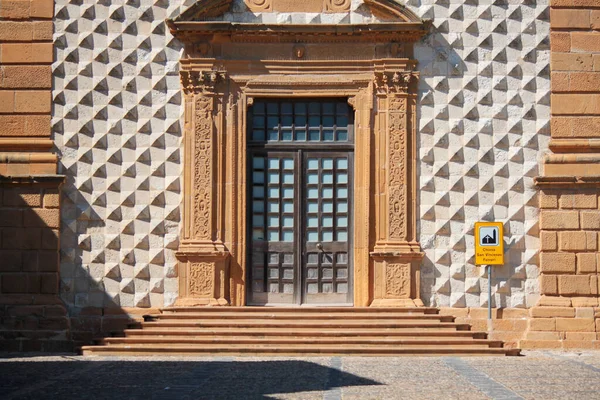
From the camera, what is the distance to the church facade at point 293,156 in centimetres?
1720

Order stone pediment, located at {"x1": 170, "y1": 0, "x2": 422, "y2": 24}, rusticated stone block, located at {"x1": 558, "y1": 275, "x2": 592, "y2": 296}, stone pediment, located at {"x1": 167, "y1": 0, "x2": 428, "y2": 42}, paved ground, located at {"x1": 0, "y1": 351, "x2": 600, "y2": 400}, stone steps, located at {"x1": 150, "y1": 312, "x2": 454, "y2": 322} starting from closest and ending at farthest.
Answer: paved ground, located at {"x1": 0, "y1": 351, "x2": 600, "y2": 400}
stone steps, located at {"x1": 150, "y1": 312, "x2": 454, "y2": 322}
rusticated stone block, located at {"x1": 558, "y1": 275, "x2": 592, "y2": 296}
stone pediment, located at {"x1": 167, "y1": 0, "x2": 428, "y2": 42}
stone pediment, located at {"x1": 170, "y1": 0, "x2": 422, "y2": 24}

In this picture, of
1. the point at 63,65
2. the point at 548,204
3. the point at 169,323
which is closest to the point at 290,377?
the point at 169,323

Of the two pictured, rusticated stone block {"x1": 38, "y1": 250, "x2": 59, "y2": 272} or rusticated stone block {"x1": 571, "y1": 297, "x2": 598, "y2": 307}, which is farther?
rusticated stone block {"x1": 38, "y1": 250, "x2": 59, "y2": 272}

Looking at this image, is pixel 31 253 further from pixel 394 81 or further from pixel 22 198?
pixel 394 81

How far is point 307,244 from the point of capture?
58.1 ft

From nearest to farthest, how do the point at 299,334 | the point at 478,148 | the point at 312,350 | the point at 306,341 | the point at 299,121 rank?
1. the point at 312,350
2. the point at 306,341
3. the point at 299,334
4. the point at 478,148
5. the point at 299,121

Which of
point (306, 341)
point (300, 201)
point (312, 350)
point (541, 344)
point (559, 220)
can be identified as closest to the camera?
point (312, 350)

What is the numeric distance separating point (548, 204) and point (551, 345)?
89.6 inches

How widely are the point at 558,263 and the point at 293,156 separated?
15.4ft

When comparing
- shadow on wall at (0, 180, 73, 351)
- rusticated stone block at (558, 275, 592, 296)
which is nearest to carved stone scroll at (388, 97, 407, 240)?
rusticated stone block at (558, 275, 592, 296)

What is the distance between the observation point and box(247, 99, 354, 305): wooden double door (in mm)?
17656

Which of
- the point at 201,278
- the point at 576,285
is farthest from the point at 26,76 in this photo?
the point at 576,285

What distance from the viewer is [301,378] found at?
12.6m

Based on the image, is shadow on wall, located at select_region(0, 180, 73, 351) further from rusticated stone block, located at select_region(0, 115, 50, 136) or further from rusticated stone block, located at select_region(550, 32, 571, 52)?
rusticated stone block, located at select_region(550, 32, 571, 52)
